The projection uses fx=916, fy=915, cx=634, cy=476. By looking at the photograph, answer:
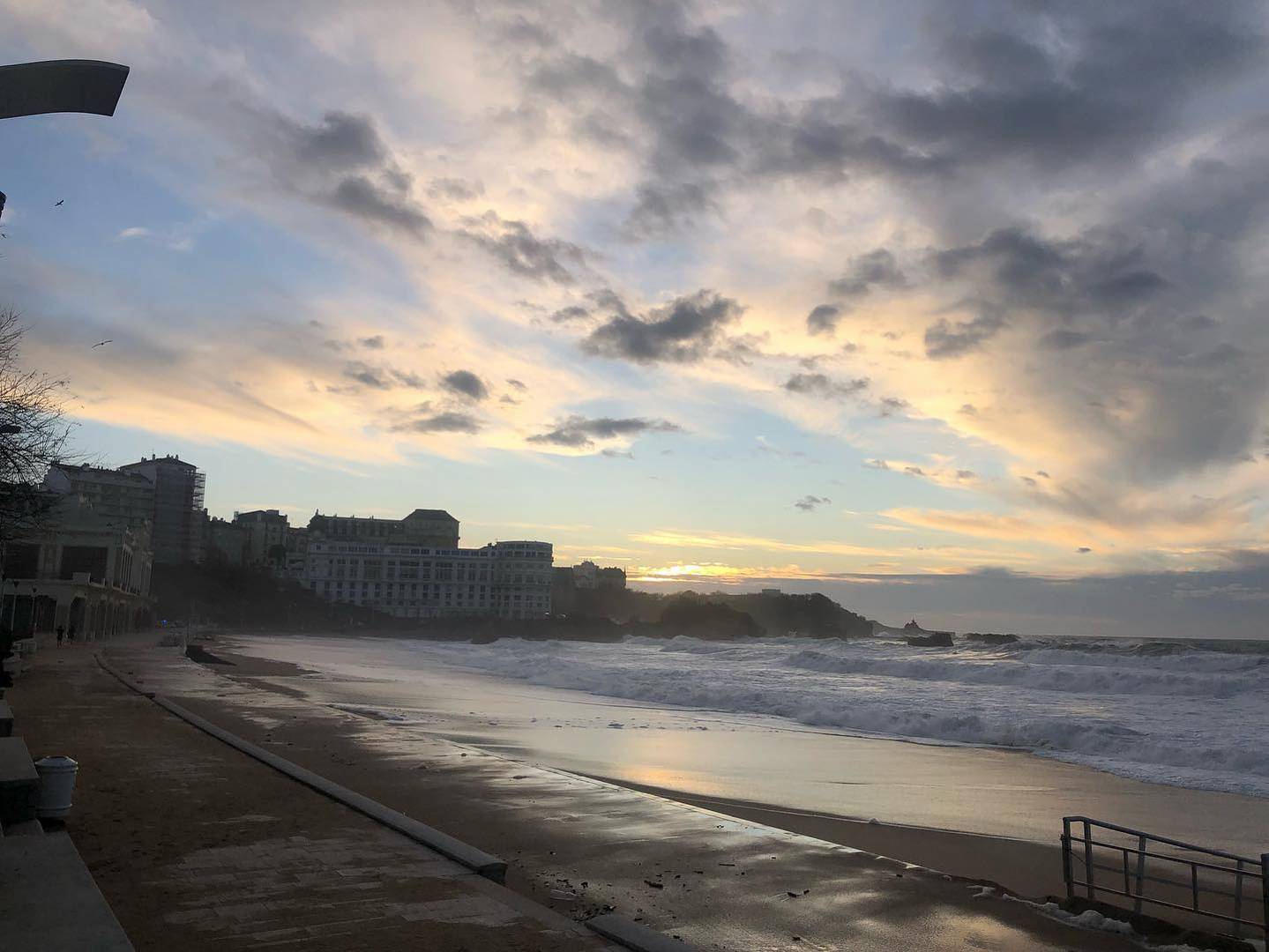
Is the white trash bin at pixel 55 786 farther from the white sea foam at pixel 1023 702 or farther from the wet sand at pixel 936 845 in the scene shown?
the white sea foam at pixel 1023 702

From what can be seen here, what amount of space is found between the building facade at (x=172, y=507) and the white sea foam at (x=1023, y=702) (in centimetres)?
12707

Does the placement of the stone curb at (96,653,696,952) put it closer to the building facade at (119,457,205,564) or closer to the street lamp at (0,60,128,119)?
the street lamp at (0,60,128,119)

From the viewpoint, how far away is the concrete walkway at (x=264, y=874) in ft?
20.5

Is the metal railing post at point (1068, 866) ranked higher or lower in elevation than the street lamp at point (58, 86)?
lower

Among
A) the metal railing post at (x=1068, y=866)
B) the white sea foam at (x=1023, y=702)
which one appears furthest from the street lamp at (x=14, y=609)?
the metal railing post at (x=1068, y=866)

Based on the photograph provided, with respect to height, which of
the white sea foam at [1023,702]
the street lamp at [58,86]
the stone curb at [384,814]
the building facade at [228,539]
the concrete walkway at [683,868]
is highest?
the building facade at [228,539]

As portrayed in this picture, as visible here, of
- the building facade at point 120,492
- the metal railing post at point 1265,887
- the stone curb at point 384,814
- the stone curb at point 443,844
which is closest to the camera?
the stone curb at point 443,844

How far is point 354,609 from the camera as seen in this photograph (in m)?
167

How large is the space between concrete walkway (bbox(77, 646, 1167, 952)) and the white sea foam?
38.2ft

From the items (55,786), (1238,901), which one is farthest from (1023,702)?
(55,786)

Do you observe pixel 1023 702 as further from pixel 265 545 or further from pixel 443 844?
pixel 265 545

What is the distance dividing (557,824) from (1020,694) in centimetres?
3038

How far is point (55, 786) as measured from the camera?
28.6 ft

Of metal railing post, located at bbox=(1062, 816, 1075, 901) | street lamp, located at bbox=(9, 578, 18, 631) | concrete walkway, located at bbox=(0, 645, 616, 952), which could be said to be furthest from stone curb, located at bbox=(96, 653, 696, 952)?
street lamp, located at bbox=(9, 578, 18, 631)
